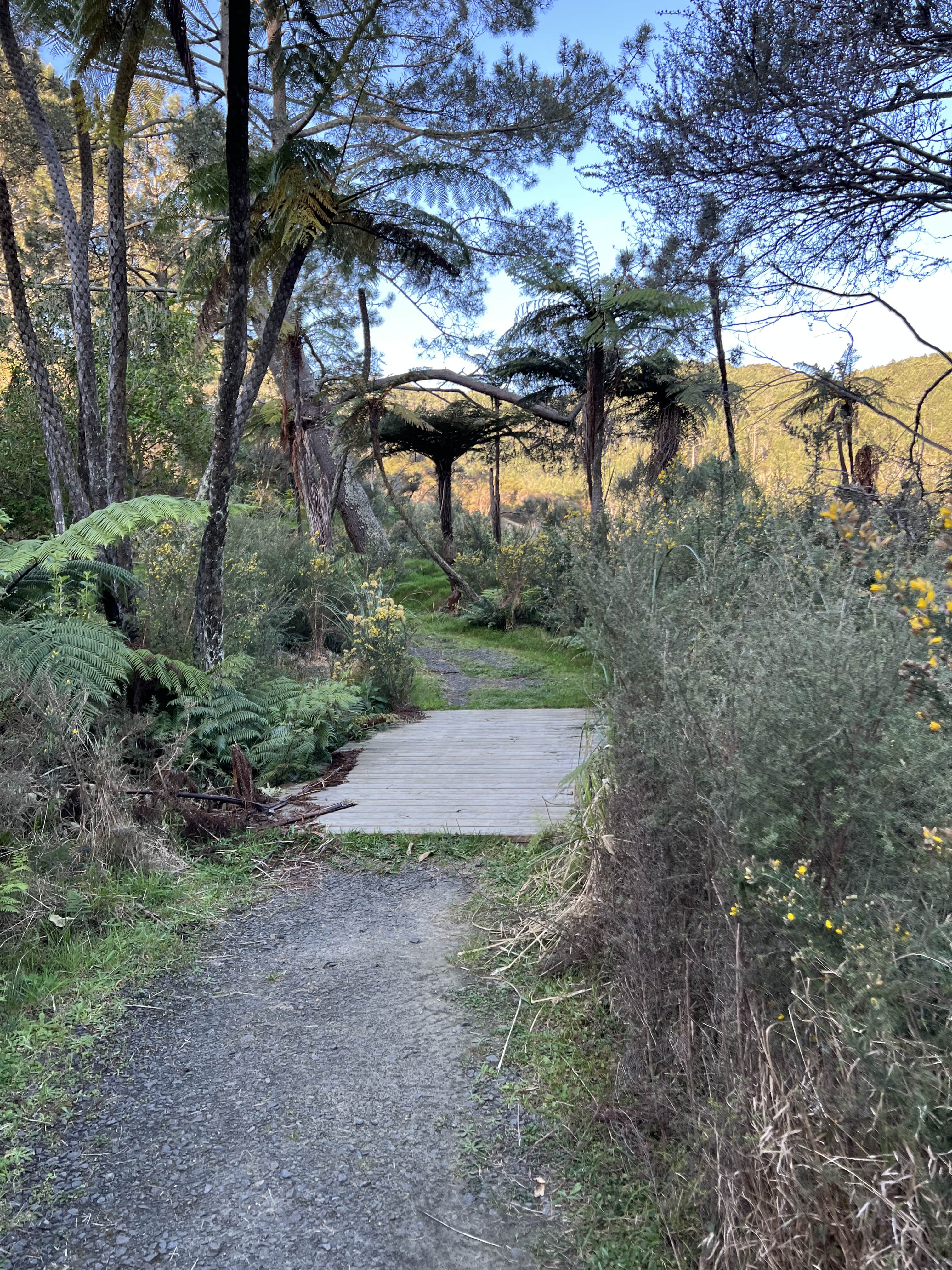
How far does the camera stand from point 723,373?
9.86 meters

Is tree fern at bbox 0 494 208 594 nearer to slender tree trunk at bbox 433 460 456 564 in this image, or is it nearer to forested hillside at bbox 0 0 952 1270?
forested hillside at bbox 0 0 952 1270

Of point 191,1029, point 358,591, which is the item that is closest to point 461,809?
point 191,1029

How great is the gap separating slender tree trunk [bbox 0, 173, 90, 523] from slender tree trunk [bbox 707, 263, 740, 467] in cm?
502

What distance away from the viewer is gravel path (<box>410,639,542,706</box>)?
8547 millimetres

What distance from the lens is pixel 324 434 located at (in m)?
14.3

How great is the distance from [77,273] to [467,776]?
15.5 feet

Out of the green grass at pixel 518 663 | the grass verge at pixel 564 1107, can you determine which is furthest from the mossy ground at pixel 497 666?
the grass verge at pixel 564 1107

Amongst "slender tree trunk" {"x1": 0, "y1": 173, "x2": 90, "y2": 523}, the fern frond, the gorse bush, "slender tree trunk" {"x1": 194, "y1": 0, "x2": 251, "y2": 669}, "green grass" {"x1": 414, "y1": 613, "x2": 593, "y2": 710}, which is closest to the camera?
the gorse bush

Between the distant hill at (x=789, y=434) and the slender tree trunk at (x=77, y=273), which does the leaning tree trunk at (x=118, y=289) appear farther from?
the distant hill at (x=789, y=434)

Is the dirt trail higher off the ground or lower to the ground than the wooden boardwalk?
lower

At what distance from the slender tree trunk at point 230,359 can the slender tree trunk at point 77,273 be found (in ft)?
1.34

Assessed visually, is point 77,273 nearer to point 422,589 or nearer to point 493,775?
point 493,775

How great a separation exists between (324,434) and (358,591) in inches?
246

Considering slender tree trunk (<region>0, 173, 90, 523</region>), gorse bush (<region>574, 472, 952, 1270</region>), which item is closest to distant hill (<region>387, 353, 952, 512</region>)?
gorse bush (<region>574, 472, 952, 1270</region>)
